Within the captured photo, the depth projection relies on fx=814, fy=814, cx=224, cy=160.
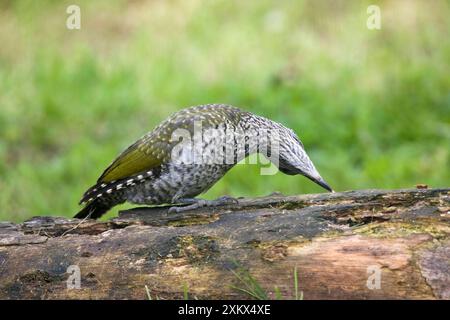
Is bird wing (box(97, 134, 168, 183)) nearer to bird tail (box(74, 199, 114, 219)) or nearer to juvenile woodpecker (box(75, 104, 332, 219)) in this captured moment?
juvenile woodpecker (box(75, 104, 332, 219))

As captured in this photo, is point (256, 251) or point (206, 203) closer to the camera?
point (256, 251)

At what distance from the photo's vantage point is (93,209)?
543cm

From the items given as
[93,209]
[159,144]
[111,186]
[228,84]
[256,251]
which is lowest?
[256,251]

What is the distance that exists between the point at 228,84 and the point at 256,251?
16.7ft

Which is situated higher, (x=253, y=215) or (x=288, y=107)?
(x=288, y=107)

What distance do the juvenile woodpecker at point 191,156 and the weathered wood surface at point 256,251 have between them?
533 mm

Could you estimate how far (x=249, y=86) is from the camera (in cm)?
902

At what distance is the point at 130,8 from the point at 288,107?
3.04 meters

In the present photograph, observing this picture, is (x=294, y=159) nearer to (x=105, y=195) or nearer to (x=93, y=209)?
(x=105, y=195)

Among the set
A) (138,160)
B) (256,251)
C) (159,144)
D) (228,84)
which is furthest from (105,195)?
(228,84)

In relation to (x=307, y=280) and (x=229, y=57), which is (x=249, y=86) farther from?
(x=307, y=280)

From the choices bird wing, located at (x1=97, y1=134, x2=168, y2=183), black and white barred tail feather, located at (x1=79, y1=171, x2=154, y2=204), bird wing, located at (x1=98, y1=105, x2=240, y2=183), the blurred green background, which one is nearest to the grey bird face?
bird wing, located at (x1=98, y1=105, x2=240, y2=183)
